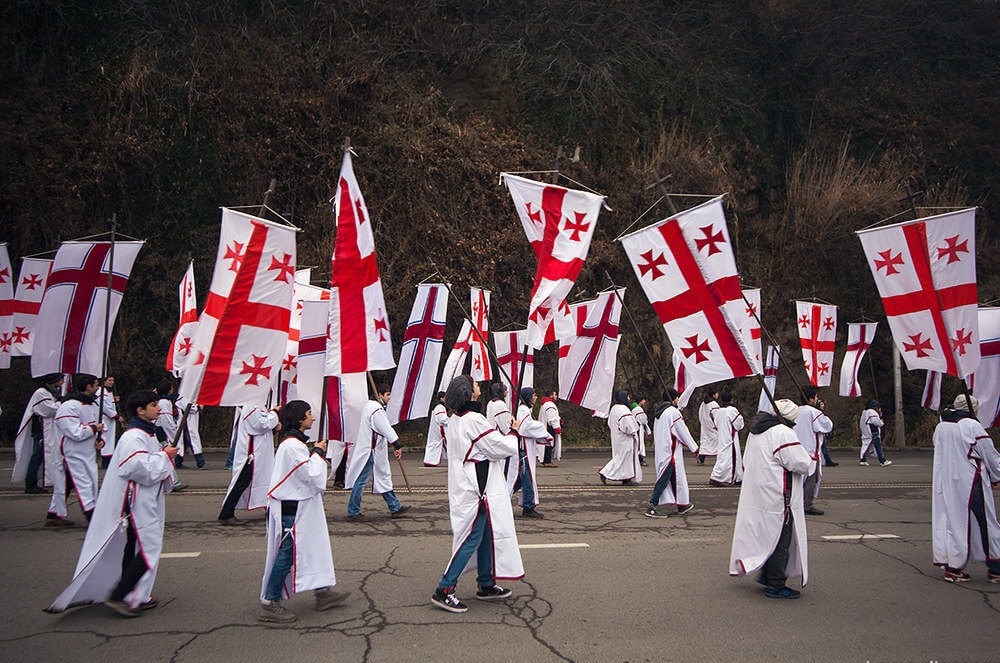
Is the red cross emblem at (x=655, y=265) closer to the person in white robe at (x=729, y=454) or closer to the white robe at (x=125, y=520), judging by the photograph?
the white robe at (x=125, y=520)

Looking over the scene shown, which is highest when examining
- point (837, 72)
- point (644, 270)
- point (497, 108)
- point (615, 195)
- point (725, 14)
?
point (725, 14)

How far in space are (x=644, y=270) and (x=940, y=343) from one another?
3.37 meters

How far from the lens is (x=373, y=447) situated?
959 cm

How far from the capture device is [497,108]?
1001 inches

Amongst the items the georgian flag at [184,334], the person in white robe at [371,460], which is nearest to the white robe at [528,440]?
the person in white robe at [371,460]

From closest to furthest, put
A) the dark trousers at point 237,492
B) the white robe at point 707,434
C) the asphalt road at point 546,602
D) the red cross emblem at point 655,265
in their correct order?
the asphalt road at point 546,602 → the red cross emblem at point 655,265 → the dark trousers at point 237,492 → the white robe at point 707,434

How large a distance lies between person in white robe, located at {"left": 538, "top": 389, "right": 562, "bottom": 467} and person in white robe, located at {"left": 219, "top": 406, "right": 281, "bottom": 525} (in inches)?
260

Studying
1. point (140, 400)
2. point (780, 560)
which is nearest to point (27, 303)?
point (140, 400)

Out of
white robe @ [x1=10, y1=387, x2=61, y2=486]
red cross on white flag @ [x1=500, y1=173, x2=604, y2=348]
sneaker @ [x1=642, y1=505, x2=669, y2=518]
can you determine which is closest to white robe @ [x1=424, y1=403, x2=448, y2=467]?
sneaker @ [x1=642, y1=505, x2=669, y2=518]

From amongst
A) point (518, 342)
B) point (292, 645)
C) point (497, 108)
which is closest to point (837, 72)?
point (497, 108)

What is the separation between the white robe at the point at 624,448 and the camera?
1238 cm

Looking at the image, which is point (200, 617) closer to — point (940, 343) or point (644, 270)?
point (644, 270)

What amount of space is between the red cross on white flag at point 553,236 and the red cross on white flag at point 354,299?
1865mm

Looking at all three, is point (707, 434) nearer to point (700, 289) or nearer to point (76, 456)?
point (700, 289)
